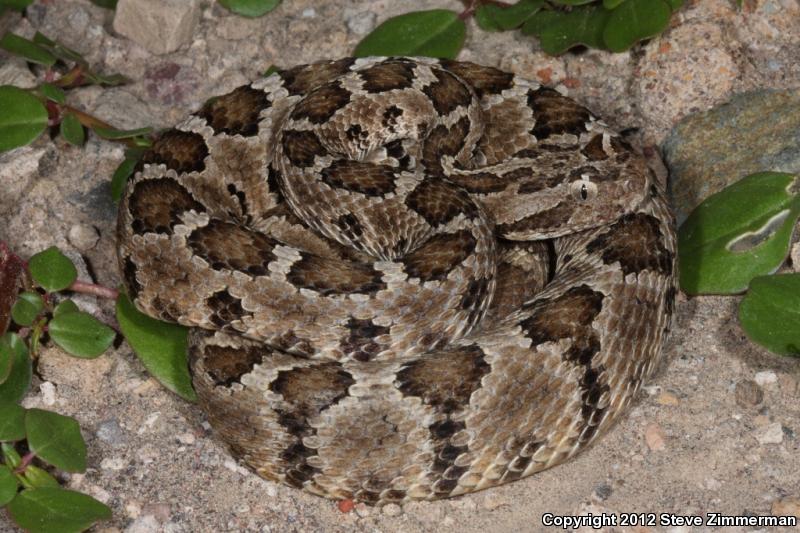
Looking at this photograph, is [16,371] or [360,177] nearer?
[16,371]

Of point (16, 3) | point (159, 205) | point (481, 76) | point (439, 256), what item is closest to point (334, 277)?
point (439, 256)

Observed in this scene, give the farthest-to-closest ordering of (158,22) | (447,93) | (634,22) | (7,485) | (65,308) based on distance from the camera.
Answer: (158,22), (634,22), (447,93), (65,308), (7,485)

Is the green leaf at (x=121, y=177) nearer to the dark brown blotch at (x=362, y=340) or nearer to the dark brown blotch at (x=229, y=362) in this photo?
the dark brown blotch at (x=229, y=362)

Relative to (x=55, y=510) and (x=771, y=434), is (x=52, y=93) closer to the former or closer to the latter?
(x=55, y=510)

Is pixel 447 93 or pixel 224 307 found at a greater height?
pixel 447 93

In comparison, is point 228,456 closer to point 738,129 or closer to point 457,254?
point 457,254

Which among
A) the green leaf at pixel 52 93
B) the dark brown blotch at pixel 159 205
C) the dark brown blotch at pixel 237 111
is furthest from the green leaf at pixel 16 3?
the dark brown blotch at pixel 159 205
